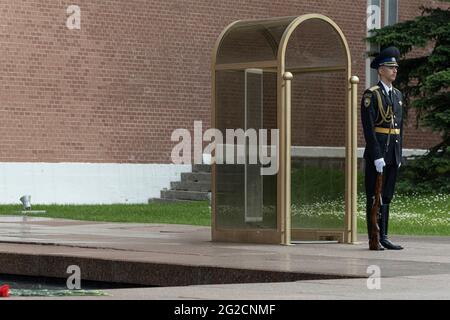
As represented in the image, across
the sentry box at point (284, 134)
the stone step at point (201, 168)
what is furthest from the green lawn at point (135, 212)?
the sentry box at point (284, 134)

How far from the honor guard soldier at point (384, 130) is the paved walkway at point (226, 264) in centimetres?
55

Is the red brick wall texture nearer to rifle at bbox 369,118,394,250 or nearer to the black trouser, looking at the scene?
the black trouser

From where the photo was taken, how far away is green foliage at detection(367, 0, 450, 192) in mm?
24062

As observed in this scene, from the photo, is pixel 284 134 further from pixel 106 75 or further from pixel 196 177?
pixel 196 177

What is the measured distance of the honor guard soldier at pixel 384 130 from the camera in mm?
12883

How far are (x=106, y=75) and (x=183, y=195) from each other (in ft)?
9.81

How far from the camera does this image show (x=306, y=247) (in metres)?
13.3

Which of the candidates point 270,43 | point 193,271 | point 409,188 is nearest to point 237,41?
point 270,43

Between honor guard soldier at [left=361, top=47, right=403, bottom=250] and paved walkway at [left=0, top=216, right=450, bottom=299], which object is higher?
honor guard soldier at [left=361, top=47, right=403, bottom=250]

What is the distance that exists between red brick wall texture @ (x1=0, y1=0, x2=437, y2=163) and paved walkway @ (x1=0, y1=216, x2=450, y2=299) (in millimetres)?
9872

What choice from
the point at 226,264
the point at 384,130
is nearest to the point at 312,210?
the point at 384,130

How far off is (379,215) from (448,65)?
12.8m

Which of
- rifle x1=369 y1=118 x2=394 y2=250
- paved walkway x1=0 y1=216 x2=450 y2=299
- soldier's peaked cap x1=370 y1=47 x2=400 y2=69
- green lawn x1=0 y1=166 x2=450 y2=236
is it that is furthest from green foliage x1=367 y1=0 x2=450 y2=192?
rifle x1=369 y1=118 x2=394 y2=250

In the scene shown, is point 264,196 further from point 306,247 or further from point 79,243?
point 79,243
